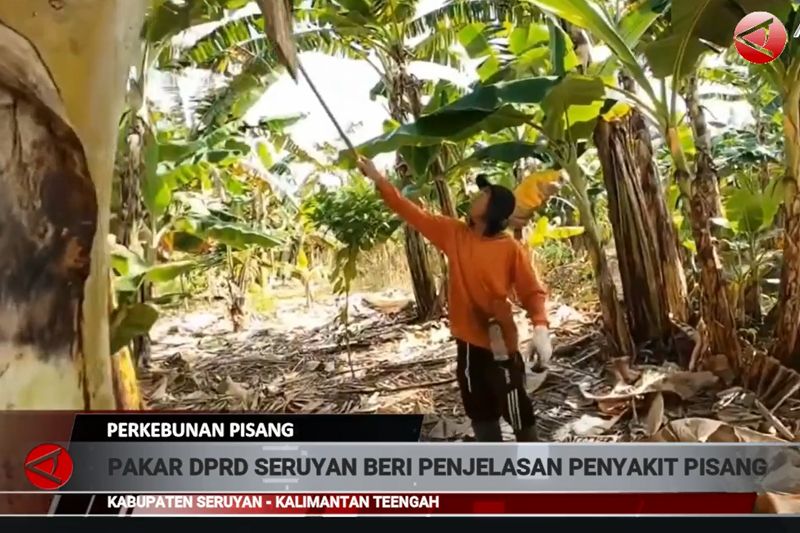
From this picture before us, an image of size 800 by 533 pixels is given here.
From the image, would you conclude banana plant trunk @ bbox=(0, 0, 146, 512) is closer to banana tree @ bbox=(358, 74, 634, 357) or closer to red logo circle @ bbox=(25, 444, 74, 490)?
red logo circle @ bbox=(25, 444, 74, 490)

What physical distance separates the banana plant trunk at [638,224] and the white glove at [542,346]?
0.20 m

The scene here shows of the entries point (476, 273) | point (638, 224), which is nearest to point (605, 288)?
point (638, 224)

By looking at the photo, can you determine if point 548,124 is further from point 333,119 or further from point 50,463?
point 50,463

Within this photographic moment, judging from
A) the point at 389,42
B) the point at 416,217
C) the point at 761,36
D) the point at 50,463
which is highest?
the point at 389,42

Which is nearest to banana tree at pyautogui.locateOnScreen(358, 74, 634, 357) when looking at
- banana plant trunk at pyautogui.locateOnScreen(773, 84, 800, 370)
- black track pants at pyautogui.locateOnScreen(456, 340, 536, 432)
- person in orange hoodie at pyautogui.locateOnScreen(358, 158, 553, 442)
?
person in orange hoodie at pyautogui.locateOnScreen(358, 158, 553, 442)

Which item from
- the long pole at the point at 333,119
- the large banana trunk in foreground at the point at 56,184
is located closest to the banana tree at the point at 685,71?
the long pole at the point at 333,119

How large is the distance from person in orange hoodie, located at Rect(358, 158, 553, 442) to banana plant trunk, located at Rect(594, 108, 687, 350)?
24cm

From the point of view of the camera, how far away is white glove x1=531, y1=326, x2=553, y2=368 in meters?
1.26

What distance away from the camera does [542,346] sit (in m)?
1.26

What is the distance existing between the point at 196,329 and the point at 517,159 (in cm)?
73

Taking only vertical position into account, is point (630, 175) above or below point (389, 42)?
below

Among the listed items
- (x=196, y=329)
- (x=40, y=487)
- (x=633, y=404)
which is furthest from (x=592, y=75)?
(x=40, y=487)

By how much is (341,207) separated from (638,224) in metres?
0.64

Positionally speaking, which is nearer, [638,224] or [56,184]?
[56,184]
